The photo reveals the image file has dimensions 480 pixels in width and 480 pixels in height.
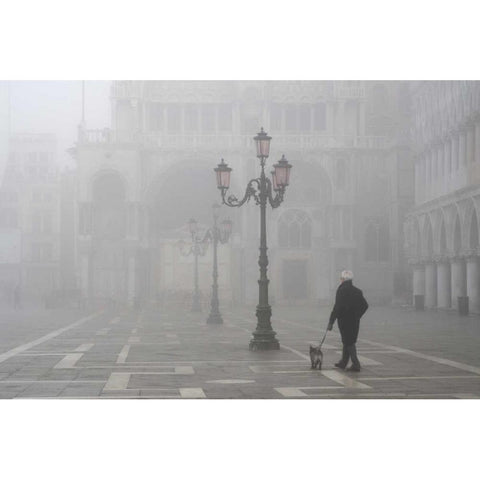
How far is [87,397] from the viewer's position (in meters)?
13.4

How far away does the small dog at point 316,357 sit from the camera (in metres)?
16.2

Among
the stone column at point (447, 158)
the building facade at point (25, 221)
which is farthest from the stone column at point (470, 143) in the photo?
the building facade at point (25, 221)

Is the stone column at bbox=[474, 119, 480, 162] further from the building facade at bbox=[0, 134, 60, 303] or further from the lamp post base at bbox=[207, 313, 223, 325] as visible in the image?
the building facade at bbox=[0, 134, 60, 303]

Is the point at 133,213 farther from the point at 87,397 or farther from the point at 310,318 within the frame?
the point at 87,397

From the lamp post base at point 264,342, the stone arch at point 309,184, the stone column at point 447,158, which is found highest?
the stone column at point 447,158

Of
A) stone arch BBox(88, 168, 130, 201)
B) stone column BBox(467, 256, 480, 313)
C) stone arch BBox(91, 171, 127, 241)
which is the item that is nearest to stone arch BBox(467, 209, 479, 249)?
stone column BBox(467, 256, 480, 313)

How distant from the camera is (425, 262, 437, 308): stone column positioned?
2761cm

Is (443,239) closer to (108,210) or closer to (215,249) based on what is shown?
(215,249)

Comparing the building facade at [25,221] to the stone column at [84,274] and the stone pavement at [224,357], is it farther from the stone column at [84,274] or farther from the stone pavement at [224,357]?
the stone pavement at [224,357]

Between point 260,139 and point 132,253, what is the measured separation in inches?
230

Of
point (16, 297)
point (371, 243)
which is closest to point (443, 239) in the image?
point (371, 243)

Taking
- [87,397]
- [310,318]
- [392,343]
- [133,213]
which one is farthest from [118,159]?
[87,397]

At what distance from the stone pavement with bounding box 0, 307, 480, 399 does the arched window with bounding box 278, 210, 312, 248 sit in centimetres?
191
